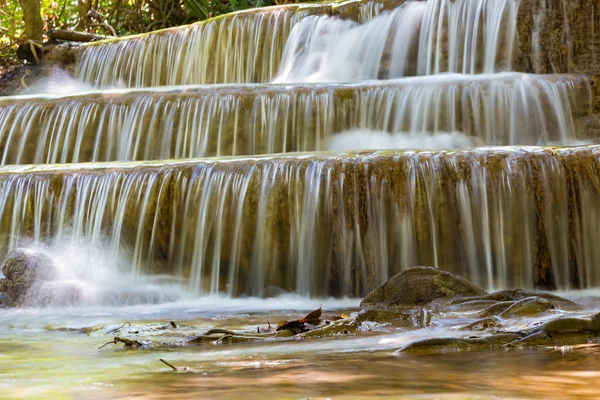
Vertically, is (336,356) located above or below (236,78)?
below

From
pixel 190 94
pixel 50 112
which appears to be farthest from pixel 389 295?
pixel 50 112

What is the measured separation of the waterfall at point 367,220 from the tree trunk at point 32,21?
8.89 m

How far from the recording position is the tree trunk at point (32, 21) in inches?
606

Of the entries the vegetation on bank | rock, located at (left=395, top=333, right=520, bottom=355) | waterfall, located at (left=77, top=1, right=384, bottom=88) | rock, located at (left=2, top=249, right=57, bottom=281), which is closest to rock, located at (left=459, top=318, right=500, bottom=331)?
rock, located at (left=395, top=333, right=520, bottom=355)

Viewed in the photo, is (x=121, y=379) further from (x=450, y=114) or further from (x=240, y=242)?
(x=450, y=114)

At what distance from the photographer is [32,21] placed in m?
15.5

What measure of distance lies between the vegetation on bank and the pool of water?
13268 mm

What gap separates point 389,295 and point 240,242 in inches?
88.0

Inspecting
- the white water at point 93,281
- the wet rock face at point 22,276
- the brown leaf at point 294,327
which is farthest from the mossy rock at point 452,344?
the wet rock face at point 22,276

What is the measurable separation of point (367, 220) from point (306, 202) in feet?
1.66

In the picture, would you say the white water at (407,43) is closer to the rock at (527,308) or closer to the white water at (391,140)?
the white water at (391,140)

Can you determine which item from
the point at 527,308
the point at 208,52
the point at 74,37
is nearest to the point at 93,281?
the point at 527,308

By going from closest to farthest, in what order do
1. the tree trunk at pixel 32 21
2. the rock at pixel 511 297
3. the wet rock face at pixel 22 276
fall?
1. the rock at pixel 511 297
2. the wet rock face at pixel 22 276
3. the tree trunk at pixel 32 21

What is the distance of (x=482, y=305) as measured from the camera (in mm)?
4664
